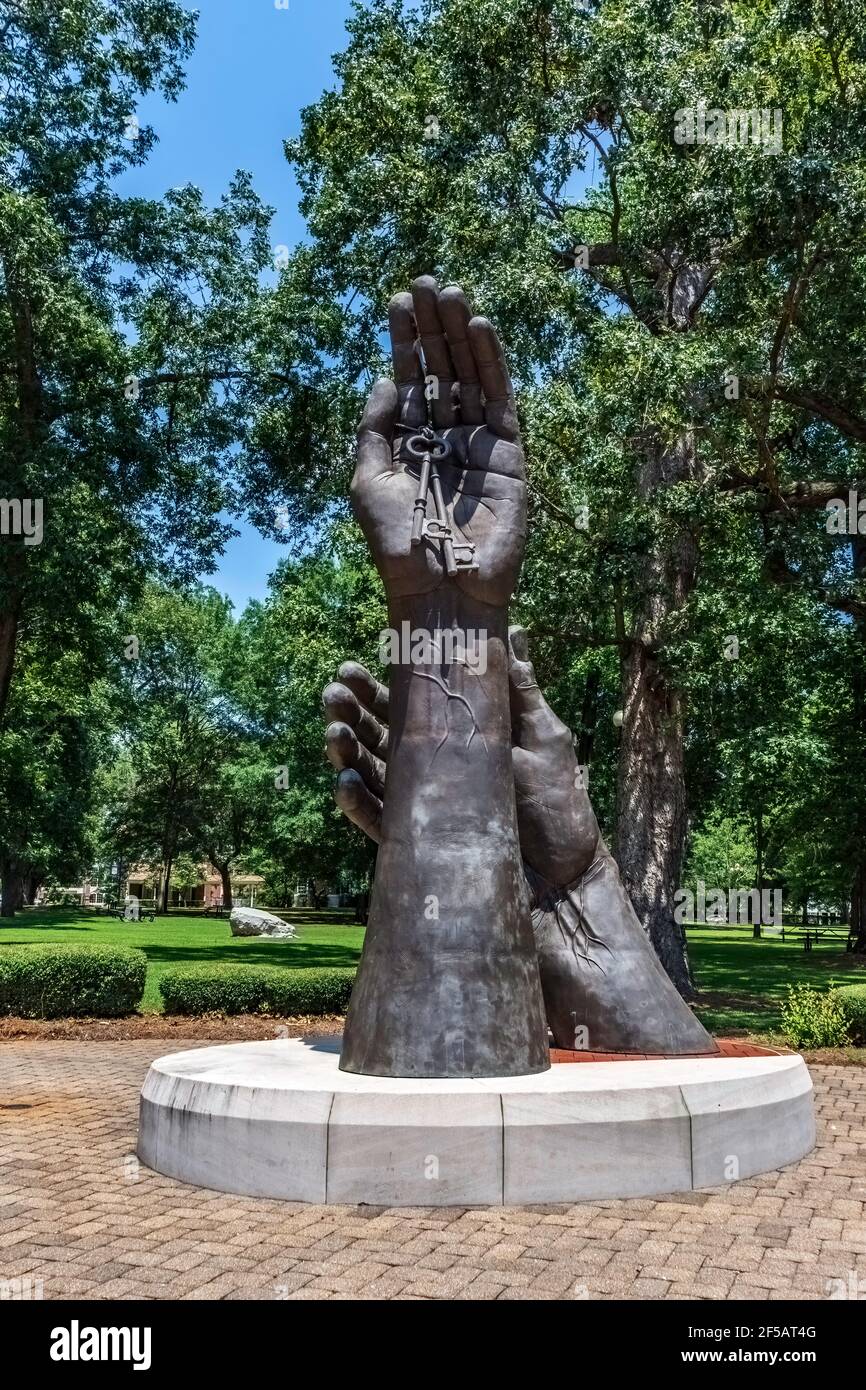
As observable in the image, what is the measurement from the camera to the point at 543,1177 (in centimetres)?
637

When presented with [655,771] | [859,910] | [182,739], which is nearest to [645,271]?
[655,771]

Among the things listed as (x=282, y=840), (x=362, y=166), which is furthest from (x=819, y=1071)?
(x=282, y=840)

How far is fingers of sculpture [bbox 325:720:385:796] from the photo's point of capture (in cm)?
807

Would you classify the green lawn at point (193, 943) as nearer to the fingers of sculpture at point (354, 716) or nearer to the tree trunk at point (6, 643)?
the tree trunk at point (6, 643)

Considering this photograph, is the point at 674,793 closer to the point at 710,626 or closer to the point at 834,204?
the point at 710,626

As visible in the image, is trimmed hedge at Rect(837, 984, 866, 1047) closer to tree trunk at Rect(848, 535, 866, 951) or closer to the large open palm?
tree trunk at Rect(848, 535, 866, 951)

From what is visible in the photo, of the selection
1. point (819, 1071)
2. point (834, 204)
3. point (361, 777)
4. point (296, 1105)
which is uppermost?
point (834, 204)

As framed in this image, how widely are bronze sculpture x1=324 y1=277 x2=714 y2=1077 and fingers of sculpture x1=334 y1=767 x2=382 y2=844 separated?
12 mm

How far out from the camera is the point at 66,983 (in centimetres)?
1570

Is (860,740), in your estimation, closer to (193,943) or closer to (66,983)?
(193,943)

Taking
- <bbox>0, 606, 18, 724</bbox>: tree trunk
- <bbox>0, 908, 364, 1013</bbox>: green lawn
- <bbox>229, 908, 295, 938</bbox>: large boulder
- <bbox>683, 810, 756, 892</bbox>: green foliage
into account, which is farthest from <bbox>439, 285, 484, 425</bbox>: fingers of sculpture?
<bbox>683, 810, 756, 892</bbox>: green foliage

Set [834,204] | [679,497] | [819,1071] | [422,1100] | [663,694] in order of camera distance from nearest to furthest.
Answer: [422,1100] → [819,1071] → [834,204] → [679,497] → [663,694]

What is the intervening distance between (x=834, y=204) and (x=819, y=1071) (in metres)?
9.90

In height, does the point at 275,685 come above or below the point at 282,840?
above
